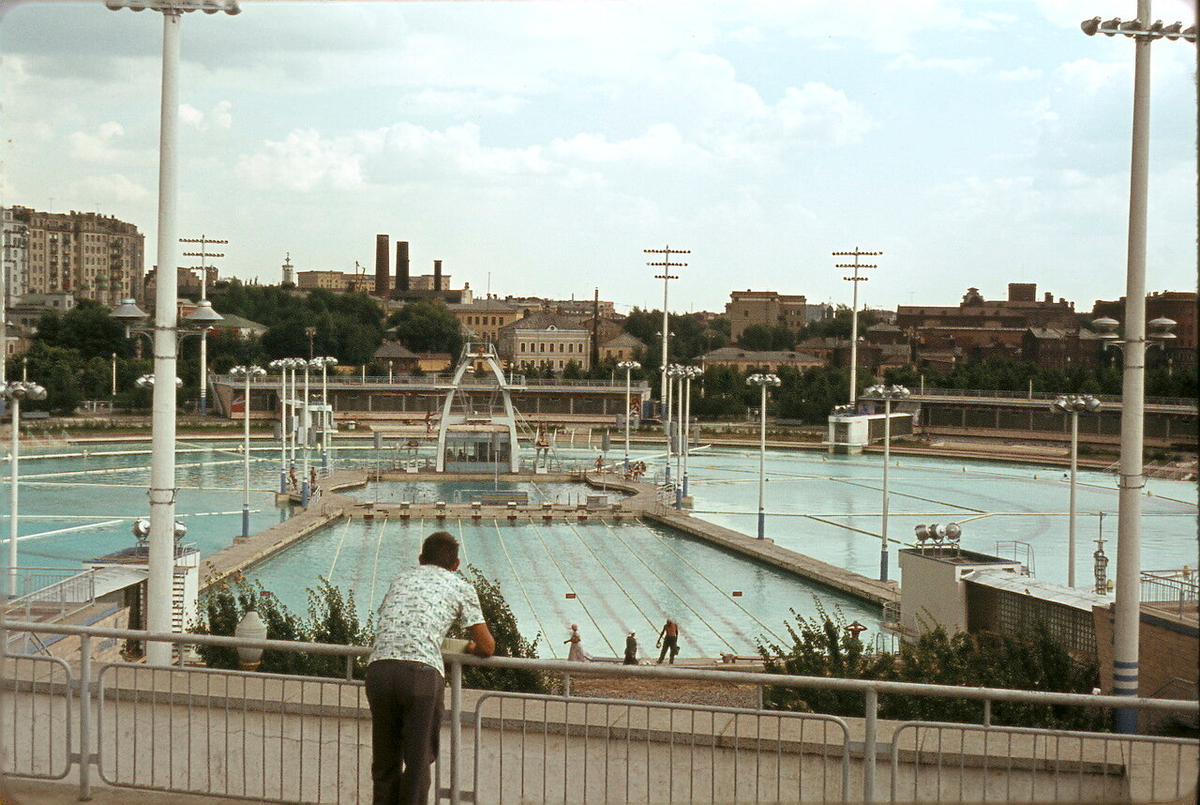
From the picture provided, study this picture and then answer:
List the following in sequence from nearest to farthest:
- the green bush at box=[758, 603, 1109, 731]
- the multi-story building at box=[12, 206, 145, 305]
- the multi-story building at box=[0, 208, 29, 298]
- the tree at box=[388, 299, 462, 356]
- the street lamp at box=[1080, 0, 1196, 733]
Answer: the multi-story building at box=[0, 208, 29, 298]
the green bush at box=[758, 603, 1109, 731]
the street lamp at box=[1080, 0, 1196, 733]
the tree at box=[388, 299, 462, 356]
the multi-story building at box=[12, 206, 145, 305]

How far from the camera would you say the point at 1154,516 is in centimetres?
3112

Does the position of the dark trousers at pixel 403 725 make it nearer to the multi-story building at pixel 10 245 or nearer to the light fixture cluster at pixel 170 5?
the multi-story building at pixel 10 245

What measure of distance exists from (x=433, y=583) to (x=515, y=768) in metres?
1.42

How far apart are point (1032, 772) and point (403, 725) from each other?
2481 millimetres

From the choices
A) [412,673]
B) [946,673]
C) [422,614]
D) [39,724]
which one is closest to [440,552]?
[422,614]

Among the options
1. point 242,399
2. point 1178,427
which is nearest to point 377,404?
point 242,399

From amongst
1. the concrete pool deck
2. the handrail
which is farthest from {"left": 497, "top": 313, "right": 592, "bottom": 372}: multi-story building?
the handrail

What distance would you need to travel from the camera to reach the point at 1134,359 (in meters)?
9.68

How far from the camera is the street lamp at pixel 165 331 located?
8.56 m

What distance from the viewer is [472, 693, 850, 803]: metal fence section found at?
16.4ft

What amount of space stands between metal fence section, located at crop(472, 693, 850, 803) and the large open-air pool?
957 centimetres

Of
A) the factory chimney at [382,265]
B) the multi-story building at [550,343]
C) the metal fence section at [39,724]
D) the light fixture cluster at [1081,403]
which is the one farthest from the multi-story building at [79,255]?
the metal fence section at [39,724]

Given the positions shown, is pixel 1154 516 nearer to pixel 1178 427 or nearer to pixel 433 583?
pixel 1178 427

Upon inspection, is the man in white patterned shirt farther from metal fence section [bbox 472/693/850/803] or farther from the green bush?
the green bush
